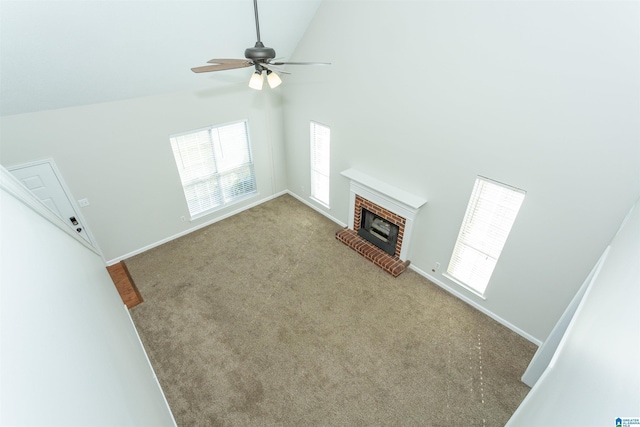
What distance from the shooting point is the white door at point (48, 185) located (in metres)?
4.40

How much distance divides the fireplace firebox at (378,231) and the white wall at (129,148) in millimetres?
2872

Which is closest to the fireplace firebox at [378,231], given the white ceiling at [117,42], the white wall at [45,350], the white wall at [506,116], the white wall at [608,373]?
the white wall at [506,116]

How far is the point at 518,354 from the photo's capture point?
418cm

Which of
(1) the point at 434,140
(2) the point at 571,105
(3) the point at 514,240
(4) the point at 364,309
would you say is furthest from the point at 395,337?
(2) the point at 571,105

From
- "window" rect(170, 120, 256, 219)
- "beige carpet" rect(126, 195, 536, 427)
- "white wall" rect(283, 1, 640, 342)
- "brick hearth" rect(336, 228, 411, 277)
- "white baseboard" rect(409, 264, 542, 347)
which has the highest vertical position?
"white wall" rect(283, 1, 640, 342)

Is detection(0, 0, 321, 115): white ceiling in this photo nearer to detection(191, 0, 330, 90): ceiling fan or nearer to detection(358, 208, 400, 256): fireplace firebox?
detection(191, 0, 330, 90): ceiling fan

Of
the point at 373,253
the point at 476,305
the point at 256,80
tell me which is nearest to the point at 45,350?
the point at 256,80

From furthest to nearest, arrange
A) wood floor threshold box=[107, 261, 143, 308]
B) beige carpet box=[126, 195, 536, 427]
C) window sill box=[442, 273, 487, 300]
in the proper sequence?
window sill box=[442, 273, 487, 300] < beige carpet box=[126, 195, 536, 427] < wood floor threshold box=[107, 261, 143, 308]

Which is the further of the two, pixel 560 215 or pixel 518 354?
pixel 518 354

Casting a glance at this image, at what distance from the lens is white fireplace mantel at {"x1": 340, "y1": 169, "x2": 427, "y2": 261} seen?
4918 mm

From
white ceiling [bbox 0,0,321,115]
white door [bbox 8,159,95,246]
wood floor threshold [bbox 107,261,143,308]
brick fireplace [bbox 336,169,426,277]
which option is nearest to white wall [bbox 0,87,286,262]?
white door [bbox 8,159,95,246]

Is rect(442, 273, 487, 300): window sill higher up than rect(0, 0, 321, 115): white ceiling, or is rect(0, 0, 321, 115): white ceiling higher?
rect(0, 0, 321, 115): white ceiling

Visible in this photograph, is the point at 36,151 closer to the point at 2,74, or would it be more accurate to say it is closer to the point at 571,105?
the point at 2,74

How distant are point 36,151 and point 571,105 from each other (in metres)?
6.66
